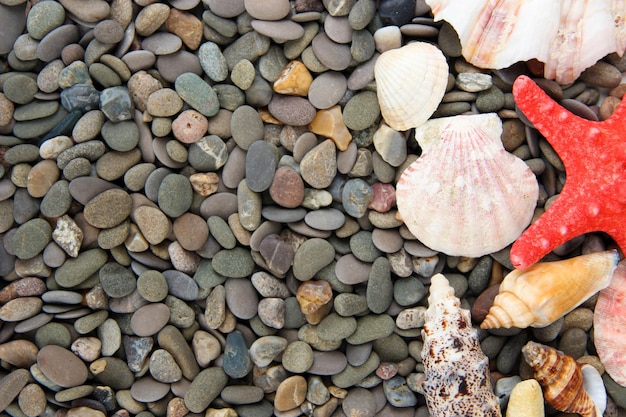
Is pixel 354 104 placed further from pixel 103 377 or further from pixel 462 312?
pixel 103 377

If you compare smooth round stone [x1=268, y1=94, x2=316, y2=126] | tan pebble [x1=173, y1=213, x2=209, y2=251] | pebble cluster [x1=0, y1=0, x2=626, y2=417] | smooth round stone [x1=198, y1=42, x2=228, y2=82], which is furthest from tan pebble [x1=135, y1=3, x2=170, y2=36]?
tan pebble [x1=173, y1=213, x2=209, y2=251]

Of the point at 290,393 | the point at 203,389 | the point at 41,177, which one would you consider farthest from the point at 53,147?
the point at 290,393

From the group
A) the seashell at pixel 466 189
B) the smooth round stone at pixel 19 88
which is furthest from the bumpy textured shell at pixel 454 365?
the smooth round stone at pixel 19 88

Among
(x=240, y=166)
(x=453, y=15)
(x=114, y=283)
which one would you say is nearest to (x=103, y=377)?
(x=114, y=283)

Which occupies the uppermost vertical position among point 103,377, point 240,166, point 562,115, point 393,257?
point 562,115

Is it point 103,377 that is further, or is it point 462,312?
point 103,377

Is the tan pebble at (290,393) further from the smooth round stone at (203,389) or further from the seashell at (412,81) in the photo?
the seashell at (412,81)
